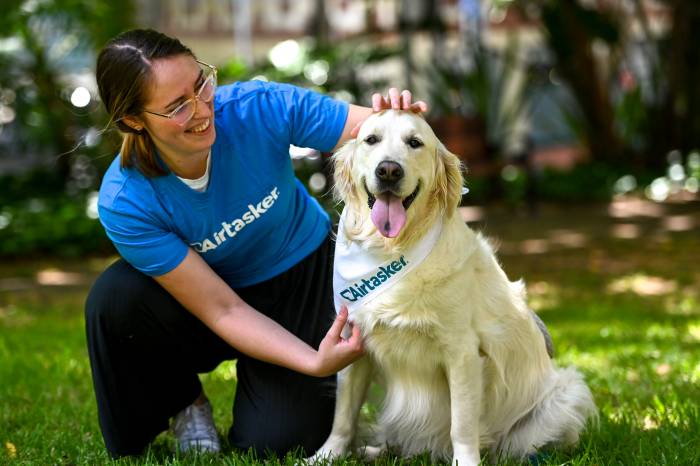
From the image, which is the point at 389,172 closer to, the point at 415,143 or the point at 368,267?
the point at 415,143

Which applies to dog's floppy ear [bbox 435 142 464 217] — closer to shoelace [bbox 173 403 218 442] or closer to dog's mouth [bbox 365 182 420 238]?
dog's mouth [bbox 365 182 420 238]

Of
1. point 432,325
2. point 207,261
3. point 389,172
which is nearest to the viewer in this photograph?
point 389,172

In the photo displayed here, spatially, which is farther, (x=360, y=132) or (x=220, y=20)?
(x=220, y=20)

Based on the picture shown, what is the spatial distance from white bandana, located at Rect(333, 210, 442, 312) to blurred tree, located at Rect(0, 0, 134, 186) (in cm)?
660

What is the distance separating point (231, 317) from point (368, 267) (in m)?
0.54

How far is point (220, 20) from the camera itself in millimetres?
15773

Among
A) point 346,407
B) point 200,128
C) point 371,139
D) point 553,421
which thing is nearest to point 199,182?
point 200,128

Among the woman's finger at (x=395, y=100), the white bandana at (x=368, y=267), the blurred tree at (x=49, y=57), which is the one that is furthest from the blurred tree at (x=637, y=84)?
the white bandana at (x=368, y=267)

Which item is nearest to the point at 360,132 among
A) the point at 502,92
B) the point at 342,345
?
the point at 342,345

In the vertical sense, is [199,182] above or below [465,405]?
above

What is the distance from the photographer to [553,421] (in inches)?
131

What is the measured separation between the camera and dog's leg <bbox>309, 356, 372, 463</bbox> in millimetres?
3352

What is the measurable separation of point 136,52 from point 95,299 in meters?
0.85

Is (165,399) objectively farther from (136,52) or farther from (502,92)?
(502,92)
